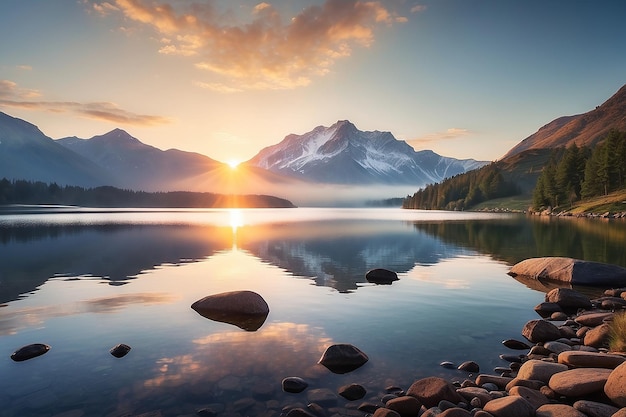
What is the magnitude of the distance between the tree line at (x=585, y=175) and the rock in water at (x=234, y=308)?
516 ft

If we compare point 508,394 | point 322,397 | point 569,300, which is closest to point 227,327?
point 322,397

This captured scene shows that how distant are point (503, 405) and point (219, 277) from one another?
30.3m

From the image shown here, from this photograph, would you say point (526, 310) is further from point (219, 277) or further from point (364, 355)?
point (219, 277)

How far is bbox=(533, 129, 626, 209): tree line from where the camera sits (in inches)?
5418

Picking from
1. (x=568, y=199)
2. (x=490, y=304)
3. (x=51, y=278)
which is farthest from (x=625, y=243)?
(x=568, y=199)

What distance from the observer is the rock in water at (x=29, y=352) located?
→ 1686cm

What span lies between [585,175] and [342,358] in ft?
538

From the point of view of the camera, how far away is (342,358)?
1631 cm

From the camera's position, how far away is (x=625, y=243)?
5694 centimetres

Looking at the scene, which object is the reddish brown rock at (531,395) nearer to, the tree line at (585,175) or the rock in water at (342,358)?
the rock in water at (342,358)

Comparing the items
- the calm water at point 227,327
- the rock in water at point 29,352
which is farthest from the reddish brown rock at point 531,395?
the rock in water at point 29,352

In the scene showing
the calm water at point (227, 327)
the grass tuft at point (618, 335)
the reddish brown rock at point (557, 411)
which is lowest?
the calm water at point (227, 327)

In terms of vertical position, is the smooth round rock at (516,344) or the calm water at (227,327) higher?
the smooth round rock at (516,344)

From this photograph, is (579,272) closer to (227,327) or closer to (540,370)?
(540,370)
